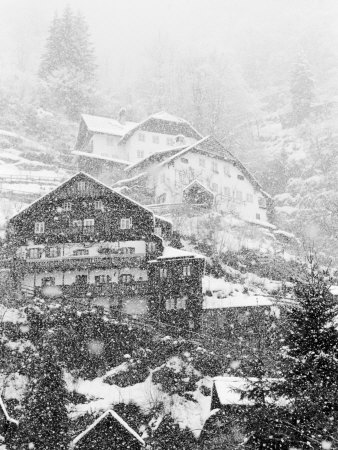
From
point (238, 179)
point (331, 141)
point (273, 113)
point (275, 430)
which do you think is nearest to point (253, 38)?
point (273, 113)

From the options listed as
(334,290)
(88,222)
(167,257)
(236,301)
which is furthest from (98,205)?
(334,290)

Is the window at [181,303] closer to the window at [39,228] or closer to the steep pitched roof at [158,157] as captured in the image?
the window at [39,228]

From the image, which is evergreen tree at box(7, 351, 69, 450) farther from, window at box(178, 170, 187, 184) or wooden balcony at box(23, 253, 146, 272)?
window at box(178, 170, 187, 184)

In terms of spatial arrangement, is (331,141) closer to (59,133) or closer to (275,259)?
(275,259)

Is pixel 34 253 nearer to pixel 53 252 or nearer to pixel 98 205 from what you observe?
pixel 53 252

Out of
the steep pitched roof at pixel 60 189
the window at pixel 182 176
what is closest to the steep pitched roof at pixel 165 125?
the window at pixel 182 176
